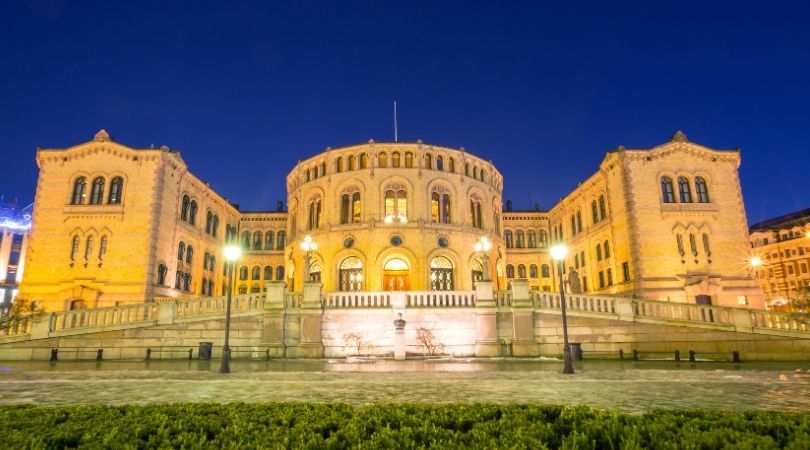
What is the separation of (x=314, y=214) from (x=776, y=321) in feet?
106

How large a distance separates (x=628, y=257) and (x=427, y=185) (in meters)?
16.6

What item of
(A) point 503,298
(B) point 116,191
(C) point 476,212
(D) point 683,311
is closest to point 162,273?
(B) point 116,191

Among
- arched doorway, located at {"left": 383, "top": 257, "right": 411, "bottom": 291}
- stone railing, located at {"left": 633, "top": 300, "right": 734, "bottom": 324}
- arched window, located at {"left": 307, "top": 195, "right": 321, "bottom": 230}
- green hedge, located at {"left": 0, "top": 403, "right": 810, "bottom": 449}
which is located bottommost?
green hedge, located at {"left": 0, "top": 403, "right": 810, "bottom": 449}

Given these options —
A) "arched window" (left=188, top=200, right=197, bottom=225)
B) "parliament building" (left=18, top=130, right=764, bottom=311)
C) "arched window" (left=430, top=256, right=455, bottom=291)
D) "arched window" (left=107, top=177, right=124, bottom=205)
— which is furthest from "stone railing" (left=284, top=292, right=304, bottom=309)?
"arched window" (left=188, top=200, right=197, bottom=225)

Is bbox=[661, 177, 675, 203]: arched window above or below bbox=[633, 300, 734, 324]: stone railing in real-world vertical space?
above

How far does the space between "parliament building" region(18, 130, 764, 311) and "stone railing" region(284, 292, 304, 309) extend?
12656mm

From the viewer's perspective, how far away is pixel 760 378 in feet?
42.5

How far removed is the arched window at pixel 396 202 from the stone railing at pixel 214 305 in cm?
1731

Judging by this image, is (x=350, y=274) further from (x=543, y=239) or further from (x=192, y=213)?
(x=543, y=239)

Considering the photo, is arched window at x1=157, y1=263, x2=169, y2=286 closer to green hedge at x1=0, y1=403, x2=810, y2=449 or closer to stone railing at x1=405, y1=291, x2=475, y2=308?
stone railing at x1=405, y1=291, x2=475, y2=308

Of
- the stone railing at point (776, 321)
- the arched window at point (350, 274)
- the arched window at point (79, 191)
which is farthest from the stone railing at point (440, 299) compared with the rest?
the arched window at point (79, 191)

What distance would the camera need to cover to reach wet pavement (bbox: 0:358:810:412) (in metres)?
9.19

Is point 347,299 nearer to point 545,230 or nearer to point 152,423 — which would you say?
point 152,423

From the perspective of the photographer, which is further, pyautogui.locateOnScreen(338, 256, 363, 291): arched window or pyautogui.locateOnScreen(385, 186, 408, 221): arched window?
pyautogui.locateOnScreen(385, 186, 408, 221): arched window
